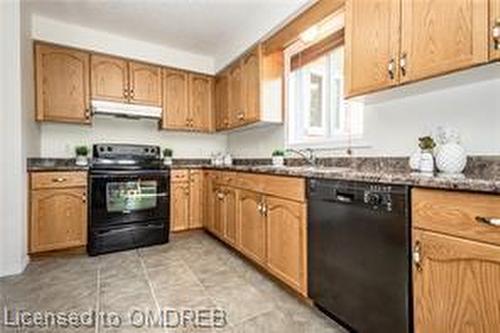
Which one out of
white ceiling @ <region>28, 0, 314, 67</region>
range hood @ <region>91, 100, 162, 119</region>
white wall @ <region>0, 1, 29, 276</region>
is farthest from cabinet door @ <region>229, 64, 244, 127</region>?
white wall @ <region>0, 1, 29, 276</region>

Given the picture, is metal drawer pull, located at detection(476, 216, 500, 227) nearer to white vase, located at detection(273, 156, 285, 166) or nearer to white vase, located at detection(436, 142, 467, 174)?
white vase, located at detection(436, 142, 467, 174)

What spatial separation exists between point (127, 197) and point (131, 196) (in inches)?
1.6

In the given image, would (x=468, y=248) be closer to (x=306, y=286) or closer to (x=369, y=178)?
(x=369, y=178)

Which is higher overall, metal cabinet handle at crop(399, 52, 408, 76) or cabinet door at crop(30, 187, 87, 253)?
metal cabinet handle at crop(399, 52, 408, 76)

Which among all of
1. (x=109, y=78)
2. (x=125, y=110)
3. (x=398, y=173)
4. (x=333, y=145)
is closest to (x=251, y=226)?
(x=333, y=145)

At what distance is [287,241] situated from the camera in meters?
1.95

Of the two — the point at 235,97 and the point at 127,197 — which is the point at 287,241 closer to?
the point at 127,197

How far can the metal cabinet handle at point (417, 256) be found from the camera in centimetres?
113

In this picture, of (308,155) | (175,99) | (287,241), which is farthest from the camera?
(175,99)

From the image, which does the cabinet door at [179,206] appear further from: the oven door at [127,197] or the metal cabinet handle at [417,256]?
the metal cabinet handle at [417,256]

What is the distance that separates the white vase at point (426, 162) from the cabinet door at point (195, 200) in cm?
274

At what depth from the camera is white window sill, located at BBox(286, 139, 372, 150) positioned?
2167 mm

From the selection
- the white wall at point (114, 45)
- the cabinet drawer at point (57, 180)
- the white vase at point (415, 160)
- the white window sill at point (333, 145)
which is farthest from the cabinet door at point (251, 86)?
the cabinet drawer at point (57, 180)

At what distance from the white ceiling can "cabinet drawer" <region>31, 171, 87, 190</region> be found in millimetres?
1681
